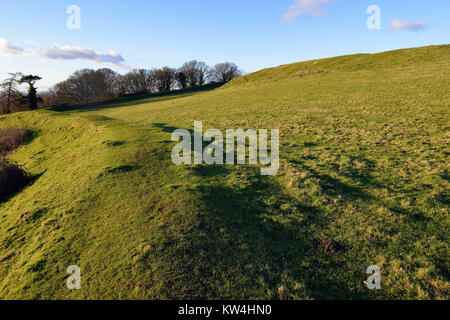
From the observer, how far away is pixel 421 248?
6.66m

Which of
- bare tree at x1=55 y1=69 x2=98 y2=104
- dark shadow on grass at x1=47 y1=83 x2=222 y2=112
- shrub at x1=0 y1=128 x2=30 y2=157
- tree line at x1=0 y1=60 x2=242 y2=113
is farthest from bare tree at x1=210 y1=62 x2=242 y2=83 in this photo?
shrub at x1=0 y1=128 x2=30 y2=157

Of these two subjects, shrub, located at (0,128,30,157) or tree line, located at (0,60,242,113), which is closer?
shrub, located at (0,128,30,157)

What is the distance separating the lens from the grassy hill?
19.0 ft

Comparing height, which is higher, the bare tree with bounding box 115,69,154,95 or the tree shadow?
the bare tree with bounding box 115,69,154,95

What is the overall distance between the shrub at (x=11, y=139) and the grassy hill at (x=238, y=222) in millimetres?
12082

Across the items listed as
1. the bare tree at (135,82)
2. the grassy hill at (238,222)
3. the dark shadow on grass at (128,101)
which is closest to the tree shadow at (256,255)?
the grassy hill at (238,222)

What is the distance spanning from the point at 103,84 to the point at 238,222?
100163mm

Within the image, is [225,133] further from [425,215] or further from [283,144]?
[425,215]

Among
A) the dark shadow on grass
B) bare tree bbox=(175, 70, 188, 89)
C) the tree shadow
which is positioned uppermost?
bare tree bbox=(175, 70, 188, 89)

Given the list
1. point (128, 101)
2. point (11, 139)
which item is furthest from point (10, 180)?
point (128, 101)

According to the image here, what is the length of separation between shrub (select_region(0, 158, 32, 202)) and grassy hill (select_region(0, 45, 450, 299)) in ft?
2.64

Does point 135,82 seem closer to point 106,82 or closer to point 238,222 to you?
point 106,82

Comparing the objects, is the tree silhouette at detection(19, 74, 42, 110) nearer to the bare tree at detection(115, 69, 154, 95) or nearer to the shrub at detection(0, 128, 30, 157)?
the shrub at detection(0, 128, 30, 157)
